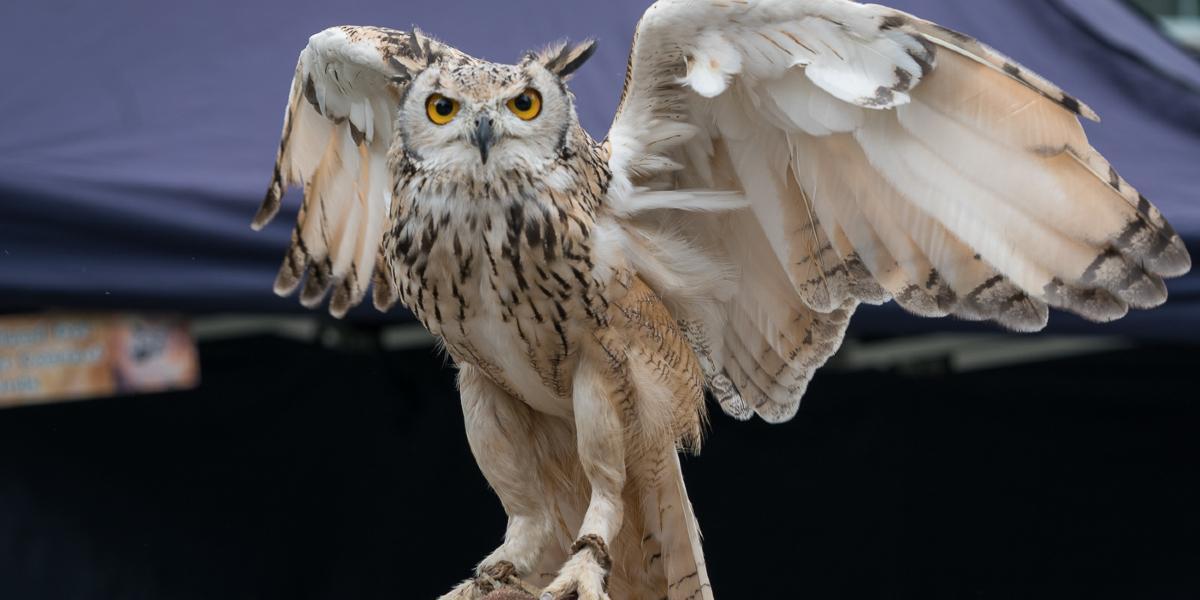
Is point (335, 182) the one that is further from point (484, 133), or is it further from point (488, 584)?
point (488, 584)

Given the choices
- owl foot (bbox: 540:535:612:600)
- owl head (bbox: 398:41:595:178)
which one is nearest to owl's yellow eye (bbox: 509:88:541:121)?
owl head (bbox: 398:41:595:178)

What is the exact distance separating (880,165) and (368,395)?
223 cm

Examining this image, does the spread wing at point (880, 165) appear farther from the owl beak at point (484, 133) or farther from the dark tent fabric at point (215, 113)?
the dark tent fabric at point (215, 113)

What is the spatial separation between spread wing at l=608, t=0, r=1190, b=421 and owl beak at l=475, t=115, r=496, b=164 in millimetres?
320

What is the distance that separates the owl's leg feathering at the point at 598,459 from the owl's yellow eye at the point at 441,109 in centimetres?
47

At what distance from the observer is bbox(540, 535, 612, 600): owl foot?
2244 millimetres

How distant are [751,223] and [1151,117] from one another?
1644 mm

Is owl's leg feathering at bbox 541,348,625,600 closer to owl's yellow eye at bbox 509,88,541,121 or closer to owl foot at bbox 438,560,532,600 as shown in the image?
owl foot at bbox 438,560,532,600

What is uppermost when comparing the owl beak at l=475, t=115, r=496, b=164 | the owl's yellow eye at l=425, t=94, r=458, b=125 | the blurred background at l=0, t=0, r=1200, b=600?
the owl's yellow eye at l=425, t=94, r=458, b=125

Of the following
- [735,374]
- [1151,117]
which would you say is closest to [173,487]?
[735,374]

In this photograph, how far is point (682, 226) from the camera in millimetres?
2586

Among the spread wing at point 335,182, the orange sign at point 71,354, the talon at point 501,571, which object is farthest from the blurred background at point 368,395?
the talon at point 501,571

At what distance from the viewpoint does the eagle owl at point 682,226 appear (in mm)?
2201

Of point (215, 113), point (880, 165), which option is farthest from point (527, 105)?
point (215, 113)
